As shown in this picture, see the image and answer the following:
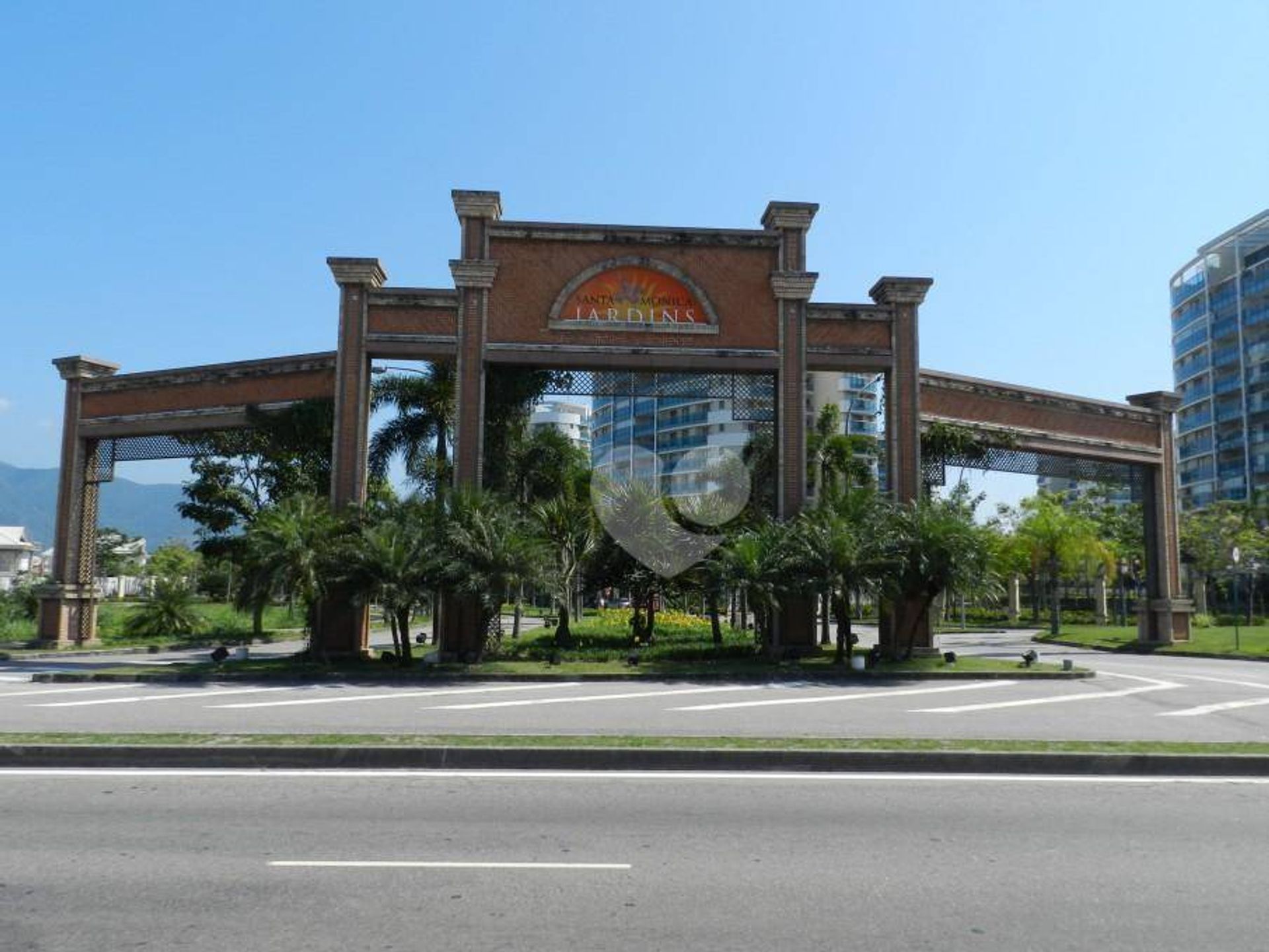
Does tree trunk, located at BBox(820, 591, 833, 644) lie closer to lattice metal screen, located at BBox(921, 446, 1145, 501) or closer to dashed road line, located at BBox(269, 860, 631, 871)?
lattice metal screen, located at BBox(921, 446, 1145, 501)

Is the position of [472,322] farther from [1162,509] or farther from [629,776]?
[1162,509]

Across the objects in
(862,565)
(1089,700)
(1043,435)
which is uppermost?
(1043,435)

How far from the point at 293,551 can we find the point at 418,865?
51.1 feet

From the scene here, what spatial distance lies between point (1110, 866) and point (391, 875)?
4.67 metres

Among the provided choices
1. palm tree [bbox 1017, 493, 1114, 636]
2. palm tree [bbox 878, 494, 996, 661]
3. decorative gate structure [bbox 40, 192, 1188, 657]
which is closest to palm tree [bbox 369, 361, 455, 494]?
decorative gate structure [bbox 40, 192, 1188, 657]

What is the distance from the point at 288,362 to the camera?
2545cm

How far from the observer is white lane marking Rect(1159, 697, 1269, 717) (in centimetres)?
1509

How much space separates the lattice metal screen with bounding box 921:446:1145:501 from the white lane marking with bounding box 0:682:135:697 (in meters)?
19.3

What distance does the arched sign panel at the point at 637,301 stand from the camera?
960 inches

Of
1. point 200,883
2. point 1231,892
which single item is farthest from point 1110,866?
point 200,883

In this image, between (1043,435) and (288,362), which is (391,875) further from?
(1043,435)

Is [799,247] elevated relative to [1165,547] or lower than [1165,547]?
elevated

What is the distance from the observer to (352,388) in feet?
78.2

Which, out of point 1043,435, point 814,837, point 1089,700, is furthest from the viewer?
point 1043,435
